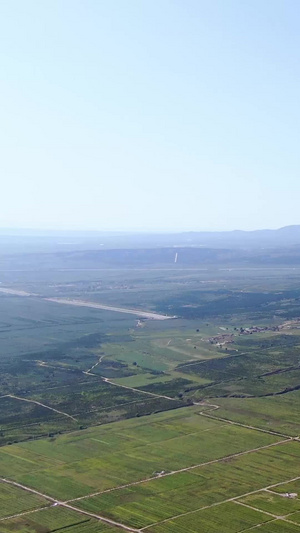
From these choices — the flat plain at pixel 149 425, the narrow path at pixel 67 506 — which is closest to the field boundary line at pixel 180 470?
the flat plain at pixel 149 425

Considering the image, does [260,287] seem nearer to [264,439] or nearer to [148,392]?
[148,392]

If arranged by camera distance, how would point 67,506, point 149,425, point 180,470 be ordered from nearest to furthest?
point 67,506 → point 180,470 → point 149,425

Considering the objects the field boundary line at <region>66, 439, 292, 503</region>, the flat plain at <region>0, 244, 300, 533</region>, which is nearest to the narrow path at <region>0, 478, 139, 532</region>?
the flat plain at <region>0, 244, 300, 533</region>

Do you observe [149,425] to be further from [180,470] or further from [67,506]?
[67,506]

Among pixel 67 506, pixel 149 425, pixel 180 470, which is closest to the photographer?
pixel 67 506

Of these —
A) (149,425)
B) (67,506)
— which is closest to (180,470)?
(67,506)

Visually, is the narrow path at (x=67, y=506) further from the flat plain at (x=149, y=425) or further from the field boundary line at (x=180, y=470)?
the field boundary line at (x=180, y=470)

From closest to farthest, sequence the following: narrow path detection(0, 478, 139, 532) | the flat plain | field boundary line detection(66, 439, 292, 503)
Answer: narrow path detection(0, 478, 139, 532)
the flat plain
field boundary line detection(66, 439, 292, 503)

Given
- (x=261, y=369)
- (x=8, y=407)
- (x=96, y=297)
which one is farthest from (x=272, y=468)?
(x=96, y=297)

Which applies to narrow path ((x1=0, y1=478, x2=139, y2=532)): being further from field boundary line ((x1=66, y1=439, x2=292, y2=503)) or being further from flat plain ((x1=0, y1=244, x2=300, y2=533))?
field boundary line ((x1=66, y1=439, x2=292, y2=503))

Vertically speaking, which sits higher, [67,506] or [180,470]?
[180,470]

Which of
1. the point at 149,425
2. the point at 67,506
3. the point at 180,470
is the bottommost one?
the point at 67,506

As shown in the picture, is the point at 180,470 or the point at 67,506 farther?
the point at 180,470

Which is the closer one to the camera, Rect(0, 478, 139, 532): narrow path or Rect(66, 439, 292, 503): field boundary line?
Rect(0, 478, 139, 532): narrow path
